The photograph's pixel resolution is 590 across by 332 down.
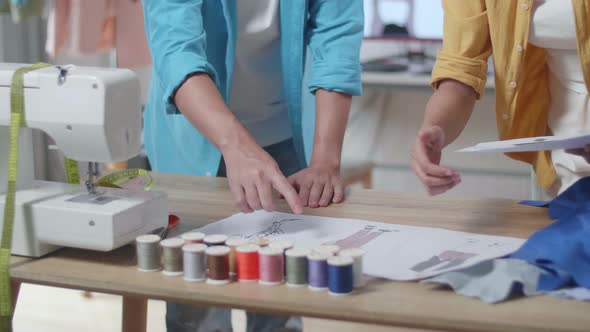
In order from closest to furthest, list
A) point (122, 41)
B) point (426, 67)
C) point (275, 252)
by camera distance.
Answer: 1. point (275, 252)
2. point (122, 41)
3. point (426, 67)

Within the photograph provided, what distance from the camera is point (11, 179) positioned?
3.98ft

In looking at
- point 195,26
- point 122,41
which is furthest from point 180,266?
point 122,41

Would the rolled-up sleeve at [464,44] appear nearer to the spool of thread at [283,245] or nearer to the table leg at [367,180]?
the spool of thread at [283,245]

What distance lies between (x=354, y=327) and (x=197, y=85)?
148cm

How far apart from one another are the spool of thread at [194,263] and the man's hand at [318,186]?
0.40m

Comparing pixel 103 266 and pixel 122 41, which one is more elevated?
pixel 122 41

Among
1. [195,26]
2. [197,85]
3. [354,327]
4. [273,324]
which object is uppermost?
[195,26]

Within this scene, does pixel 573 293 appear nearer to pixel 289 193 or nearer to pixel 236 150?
pixel 289 193

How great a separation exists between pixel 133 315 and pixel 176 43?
2.00 feet

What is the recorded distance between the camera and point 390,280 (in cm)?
108

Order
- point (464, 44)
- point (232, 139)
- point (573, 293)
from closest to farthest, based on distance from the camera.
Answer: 1. point (573, 293)
2. point (232, 139)
3. point (464, 44)

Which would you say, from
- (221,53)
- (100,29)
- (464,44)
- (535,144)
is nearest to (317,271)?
(535,144)

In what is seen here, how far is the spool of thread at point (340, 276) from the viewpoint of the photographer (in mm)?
1025

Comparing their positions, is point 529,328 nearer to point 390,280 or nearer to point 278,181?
point 390,280
